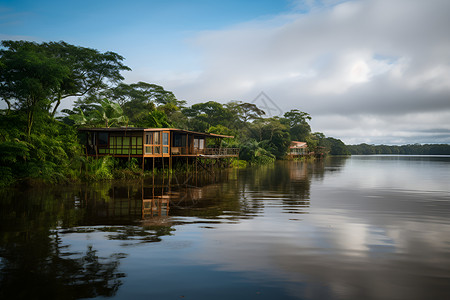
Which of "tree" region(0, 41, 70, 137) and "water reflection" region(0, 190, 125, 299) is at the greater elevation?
"tree" region(0, 41, 70, 137)

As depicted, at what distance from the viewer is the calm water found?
6.23m

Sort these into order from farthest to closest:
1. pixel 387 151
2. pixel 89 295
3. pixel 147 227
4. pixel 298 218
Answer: pixel 387 151 < pixel 298 218 < pixel 147 227 < pixel 89 295

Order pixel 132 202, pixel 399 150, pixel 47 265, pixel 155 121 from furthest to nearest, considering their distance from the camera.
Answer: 1. pixel 399 150
2. pixel 155 121
3. pixel 132 202
4. pixel 47 265

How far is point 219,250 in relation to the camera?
8531 mm

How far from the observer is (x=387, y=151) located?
613 ft

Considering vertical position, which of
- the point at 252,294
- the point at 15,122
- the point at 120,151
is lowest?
the point at 252,294

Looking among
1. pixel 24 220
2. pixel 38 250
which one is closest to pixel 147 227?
pixel 38 250

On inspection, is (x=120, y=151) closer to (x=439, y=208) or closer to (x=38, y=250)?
(x=38, y=250)

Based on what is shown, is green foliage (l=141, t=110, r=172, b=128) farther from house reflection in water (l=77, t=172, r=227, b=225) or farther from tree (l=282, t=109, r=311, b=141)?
tree (l=282, t=109, r=311, b=141)

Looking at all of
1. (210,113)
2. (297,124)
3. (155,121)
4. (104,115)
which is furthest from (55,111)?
(297,124)

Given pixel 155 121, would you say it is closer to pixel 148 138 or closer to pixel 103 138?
pixel 148 138

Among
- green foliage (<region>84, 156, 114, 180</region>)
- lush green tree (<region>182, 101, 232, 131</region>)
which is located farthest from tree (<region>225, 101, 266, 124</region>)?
green foliage (<region>84, 156, 114, 180</region>)

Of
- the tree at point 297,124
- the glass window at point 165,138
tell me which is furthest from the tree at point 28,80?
the tree at point 297,124

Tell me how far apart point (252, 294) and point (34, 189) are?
17744 mm
